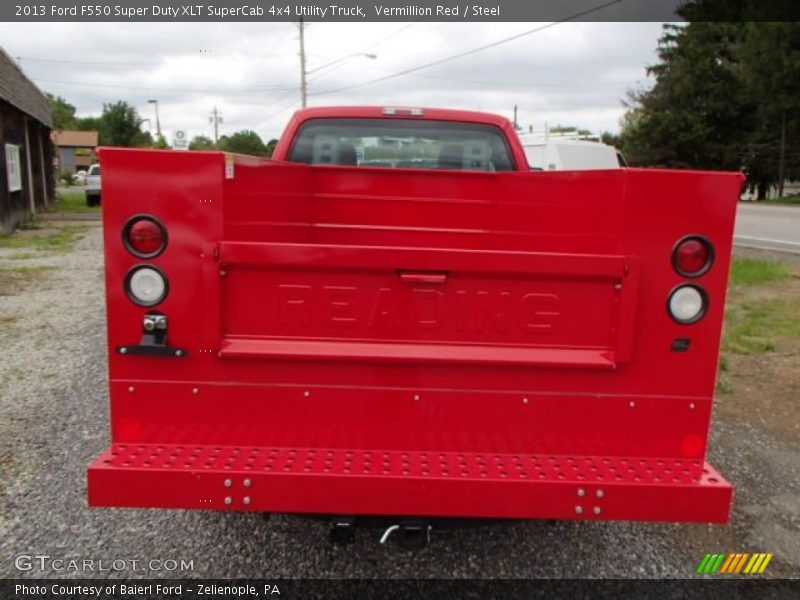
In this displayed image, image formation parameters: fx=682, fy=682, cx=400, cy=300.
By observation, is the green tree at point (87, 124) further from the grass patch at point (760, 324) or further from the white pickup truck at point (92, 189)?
the grass patch at point (760, 324)

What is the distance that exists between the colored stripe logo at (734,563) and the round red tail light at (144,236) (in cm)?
282

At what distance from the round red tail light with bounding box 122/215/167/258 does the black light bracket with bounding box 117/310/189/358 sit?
0.73 ft

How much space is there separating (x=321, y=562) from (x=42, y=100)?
99.1 feet

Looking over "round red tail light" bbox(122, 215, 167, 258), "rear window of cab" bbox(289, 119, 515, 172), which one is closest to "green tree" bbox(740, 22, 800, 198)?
"rear window of cab" bbox(289, 119, 515, 172)

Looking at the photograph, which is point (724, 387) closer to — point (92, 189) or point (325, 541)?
point (325, 541)

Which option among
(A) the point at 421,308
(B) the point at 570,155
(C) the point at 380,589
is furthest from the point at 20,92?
(A) the point at 421,308

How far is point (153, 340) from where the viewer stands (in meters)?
2.49

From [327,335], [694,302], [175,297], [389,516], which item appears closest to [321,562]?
[389,516]

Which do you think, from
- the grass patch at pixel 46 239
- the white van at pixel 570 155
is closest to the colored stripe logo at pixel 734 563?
the grass patch at pixel 46 239

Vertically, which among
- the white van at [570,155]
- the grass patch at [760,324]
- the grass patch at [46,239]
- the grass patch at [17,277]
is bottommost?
the grass patch at [17,277]

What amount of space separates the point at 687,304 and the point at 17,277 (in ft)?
37.8

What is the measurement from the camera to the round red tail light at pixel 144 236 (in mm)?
2432

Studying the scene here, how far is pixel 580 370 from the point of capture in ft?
8.32

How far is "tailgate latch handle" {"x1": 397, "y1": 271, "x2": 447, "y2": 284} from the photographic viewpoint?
8.05 feet
